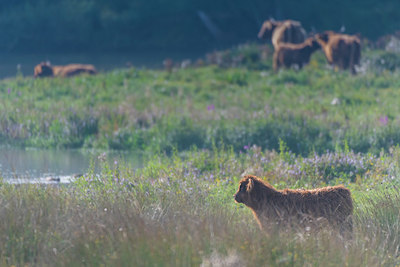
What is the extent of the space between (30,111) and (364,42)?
17.3m

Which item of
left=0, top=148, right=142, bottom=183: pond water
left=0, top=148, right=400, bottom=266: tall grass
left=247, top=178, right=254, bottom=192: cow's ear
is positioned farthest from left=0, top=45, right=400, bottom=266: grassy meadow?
left=0, top=148, right=142, bottom=183: pond water

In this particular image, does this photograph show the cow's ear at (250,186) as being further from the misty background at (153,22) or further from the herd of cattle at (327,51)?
the misty background at (153,22)

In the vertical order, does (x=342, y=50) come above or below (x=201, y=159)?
above

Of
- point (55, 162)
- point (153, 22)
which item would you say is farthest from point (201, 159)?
point (153, 22)

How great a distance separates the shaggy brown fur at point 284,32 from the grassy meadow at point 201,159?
47.3 inches

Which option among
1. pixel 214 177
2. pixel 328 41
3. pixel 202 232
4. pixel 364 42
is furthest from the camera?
pixel 364 42

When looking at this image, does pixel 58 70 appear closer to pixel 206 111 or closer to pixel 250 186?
pixel 206 111

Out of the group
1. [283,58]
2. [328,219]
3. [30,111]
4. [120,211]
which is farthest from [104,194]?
[283,58]

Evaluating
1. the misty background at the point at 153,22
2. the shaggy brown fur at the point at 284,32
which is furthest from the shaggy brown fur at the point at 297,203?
the misty background at the point at 153,22

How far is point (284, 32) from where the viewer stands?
82.7ft

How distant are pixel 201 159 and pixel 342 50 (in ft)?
39.9

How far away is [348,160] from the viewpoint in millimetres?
11039

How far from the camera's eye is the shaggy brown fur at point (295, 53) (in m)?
22.9

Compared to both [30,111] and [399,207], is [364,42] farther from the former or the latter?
[399,207]
